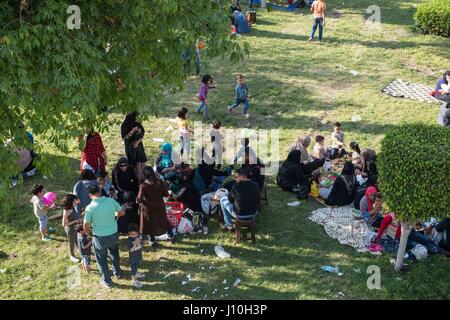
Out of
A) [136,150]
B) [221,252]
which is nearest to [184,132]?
[136,150]

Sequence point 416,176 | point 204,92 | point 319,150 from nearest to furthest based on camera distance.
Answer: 1. point 416,176
2. point 319,150
3. point 204,92

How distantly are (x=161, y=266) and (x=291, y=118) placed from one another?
6.54 m

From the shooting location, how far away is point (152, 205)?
9.35m

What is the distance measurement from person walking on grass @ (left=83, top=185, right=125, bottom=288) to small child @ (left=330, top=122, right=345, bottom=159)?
5739 mm

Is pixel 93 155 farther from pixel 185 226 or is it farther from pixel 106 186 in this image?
pixel 185 226

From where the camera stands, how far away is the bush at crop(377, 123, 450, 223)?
26.4 feet

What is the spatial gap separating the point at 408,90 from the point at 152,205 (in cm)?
956

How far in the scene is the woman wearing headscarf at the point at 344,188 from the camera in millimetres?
10828

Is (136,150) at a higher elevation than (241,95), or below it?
below
